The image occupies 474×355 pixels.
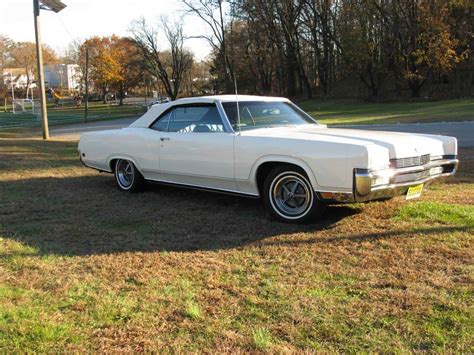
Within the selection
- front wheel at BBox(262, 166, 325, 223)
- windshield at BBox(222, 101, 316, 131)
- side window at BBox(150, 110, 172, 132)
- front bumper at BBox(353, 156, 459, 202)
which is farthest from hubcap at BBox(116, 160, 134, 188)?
front bumper at BBox(353, 156, 459, 202)

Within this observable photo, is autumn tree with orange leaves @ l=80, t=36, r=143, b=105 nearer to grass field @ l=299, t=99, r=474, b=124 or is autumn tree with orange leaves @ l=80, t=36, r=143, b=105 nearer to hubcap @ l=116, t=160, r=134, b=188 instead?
Result: grass field @ l=299, t=99, r=474, b=124

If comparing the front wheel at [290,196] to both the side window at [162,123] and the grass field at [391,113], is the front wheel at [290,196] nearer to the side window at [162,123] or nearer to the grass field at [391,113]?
the side window at [162,123]

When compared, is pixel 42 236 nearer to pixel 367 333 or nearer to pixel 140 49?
pixel 367 333

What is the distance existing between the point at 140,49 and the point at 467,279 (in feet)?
242

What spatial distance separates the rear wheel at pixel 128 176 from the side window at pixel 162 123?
67 cm

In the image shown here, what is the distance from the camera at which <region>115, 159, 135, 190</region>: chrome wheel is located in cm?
722

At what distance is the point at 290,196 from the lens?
532 cm

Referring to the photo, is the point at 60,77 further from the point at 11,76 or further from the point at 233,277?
the point at 233,277

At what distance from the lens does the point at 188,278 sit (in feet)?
12.5

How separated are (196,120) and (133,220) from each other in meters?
1.52

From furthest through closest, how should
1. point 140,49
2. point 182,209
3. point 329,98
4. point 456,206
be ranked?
point 140,49 < point 329,98 < point 182,209 < point 456,206

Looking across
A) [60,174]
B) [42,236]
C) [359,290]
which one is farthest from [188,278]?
[60,174]

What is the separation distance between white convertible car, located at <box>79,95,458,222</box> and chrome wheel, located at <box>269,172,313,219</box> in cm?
1

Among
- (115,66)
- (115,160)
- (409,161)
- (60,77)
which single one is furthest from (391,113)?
(60,77)
